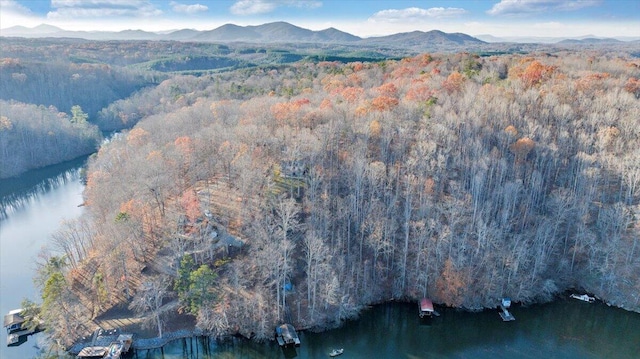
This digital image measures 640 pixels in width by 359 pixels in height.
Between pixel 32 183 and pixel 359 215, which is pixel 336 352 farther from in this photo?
pixel 32 183

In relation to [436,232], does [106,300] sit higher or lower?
lower

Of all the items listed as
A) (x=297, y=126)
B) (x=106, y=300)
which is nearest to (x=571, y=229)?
(x=297, y=126)

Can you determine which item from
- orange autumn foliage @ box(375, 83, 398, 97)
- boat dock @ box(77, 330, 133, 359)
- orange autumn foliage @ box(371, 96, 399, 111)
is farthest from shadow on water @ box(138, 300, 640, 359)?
orange autumn foliage @ box(375, 83, 398, 97)

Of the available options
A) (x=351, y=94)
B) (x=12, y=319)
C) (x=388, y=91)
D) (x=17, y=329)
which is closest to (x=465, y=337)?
(x=17, y=329)

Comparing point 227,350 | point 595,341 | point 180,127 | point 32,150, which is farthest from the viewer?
point 32,150

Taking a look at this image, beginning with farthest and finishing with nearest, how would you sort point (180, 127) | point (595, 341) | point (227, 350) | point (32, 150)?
point (32, 150), point (180, 127), point (595, 341), point (227, 350)

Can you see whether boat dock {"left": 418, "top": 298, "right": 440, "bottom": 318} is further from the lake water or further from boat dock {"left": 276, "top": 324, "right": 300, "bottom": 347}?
boat dock {"left": 276, "top": 324, "right": 300, "bottom": 347}

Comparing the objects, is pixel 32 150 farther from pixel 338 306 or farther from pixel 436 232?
pixel 436 232
